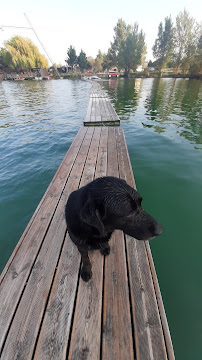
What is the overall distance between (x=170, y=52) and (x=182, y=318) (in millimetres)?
83329

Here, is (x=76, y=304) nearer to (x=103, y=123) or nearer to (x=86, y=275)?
(x=86, y=275)

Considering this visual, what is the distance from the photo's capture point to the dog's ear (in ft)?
5.45

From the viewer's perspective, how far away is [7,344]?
1.71 metres

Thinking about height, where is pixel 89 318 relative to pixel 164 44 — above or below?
below

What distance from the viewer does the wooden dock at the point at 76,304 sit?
167cm

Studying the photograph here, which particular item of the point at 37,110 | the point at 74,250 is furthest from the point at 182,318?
the point at 37,110

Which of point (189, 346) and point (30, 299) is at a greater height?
point (30, 299)

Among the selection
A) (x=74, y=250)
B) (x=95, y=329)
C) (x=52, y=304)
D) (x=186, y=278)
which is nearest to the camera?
(x=95, y=329)

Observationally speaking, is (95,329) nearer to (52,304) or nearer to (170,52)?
(52,304)

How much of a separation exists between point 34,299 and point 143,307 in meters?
1.37

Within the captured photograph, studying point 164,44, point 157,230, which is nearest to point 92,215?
point 157,230

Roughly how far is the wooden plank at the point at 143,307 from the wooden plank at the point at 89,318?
431mm

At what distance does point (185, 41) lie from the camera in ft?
186

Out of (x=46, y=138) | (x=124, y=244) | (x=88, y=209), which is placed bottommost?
(x=46, y=138)
